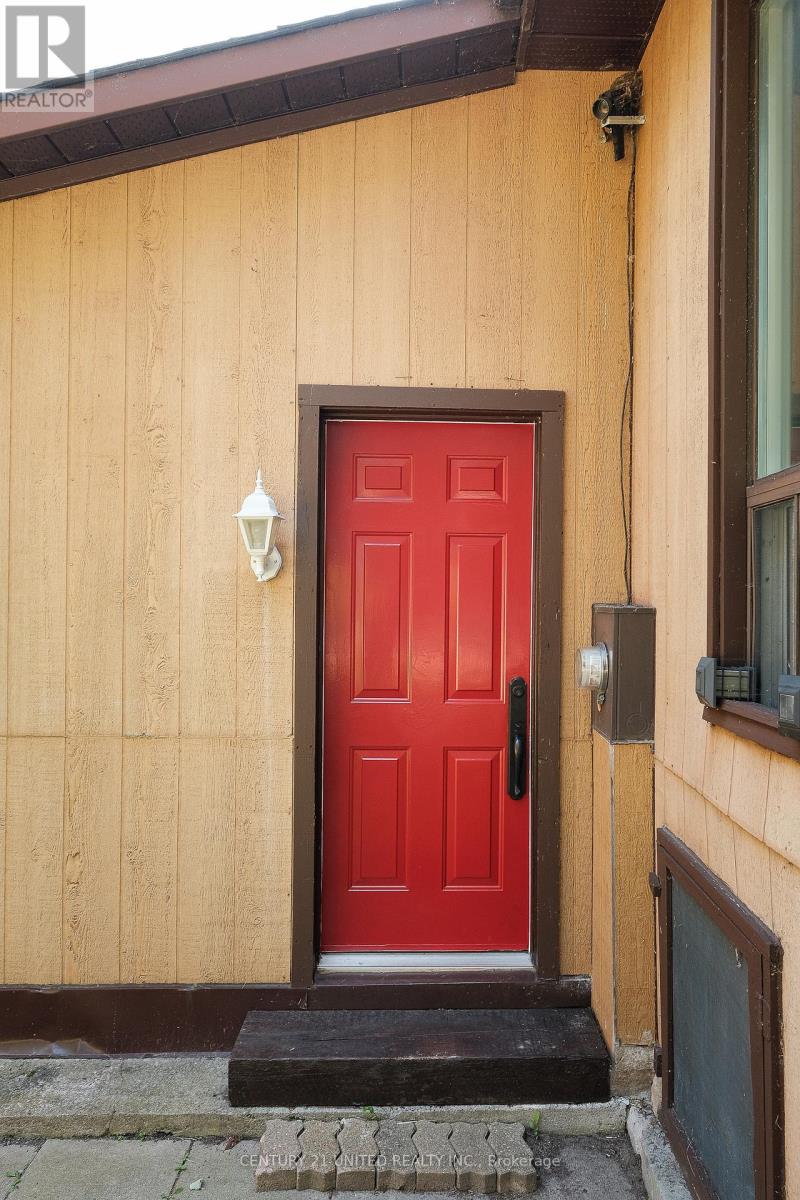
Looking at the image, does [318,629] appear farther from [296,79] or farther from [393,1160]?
[296,79]

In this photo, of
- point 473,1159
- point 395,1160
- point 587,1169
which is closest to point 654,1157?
point 587,1169

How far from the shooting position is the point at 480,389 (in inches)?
115

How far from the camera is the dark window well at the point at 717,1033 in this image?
5.60ft

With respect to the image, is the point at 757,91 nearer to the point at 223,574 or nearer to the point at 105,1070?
the point at 223,574

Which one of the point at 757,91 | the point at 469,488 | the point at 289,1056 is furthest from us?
the point at 469,488

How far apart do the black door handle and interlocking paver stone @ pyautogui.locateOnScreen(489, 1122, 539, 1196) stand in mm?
1087

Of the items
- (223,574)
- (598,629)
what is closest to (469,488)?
(598,629)

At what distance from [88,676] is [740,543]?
227cm

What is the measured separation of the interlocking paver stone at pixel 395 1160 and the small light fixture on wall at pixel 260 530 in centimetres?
187

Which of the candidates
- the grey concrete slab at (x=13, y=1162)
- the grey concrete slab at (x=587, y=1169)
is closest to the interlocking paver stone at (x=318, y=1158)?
the grey concrete slab at (x=587, y=1169)

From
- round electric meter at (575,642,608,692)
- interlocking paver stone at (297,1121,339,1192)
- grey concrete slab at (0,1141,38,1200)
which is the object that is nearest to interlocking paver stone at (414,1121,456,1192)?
interlocking paver stone at (297,1121,339,1192)

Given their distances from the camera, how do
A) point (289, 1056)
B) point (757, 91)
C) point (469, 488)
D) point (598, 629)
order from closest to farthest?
point (757, 91)
point (289, 1056)
point (598, 629)
point (469, 488)

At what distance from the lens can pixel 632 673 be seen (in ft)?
8.62

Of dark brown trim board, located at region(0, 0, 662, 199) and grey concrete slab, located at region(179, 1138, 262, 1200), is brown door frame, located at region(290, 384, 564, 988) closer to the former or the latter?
grey concrete slab, located at region(179, 1138, 262, 1200)
